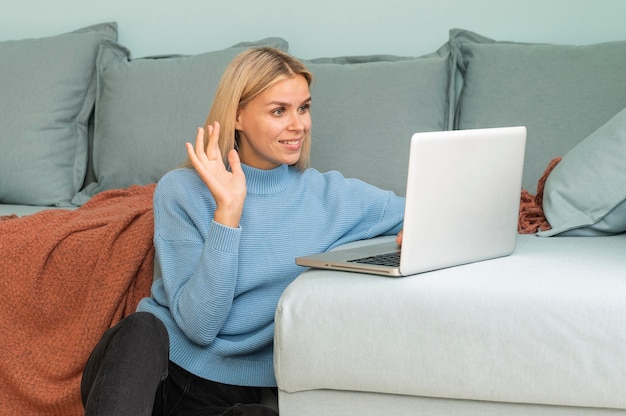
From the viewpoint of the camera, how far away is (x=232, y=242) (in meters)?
1.57

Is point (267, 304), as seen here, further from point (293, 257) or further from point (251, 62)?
point (251, 62)

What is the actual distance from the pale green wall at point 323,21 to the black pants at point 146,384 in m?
1.37

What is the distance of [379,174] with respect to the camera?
2.35 metres

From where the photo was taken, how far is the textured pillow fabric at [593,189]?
1.89 metres

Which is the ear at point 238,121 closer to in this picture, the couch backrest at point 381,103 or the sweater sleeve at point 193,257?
the sweater sleeve at point 193,257

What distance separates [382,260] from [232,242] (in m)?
0.25

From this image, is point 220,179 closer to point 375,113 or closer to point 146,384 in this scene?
point 146,384

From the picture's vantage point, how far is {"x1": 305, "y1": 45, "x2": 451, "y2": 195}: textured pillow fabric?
2361 millimetres

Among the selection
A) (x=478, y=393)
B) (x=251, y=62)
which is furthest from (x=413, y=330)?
(x=251, y=62)

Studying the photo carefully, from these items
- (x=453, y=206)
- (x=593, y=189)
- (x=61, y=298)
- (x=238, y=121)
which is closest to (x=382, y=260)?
(x=453, y=206)

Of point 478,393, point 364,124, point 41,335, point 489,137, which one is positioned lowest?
point 41,335

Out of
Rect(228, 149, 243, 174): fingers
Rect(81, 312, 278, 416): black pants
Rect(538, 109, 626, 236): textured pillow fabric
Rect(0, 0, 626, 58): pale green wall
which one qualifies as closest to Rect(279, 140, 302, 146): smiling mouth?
Rect(228, 149, 243, 174): fingers

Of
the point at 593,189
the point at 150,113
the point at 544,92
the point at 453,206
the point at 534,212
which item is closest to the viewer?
the point at 453,206

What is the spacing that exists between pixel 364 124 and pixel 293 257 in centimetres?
75
